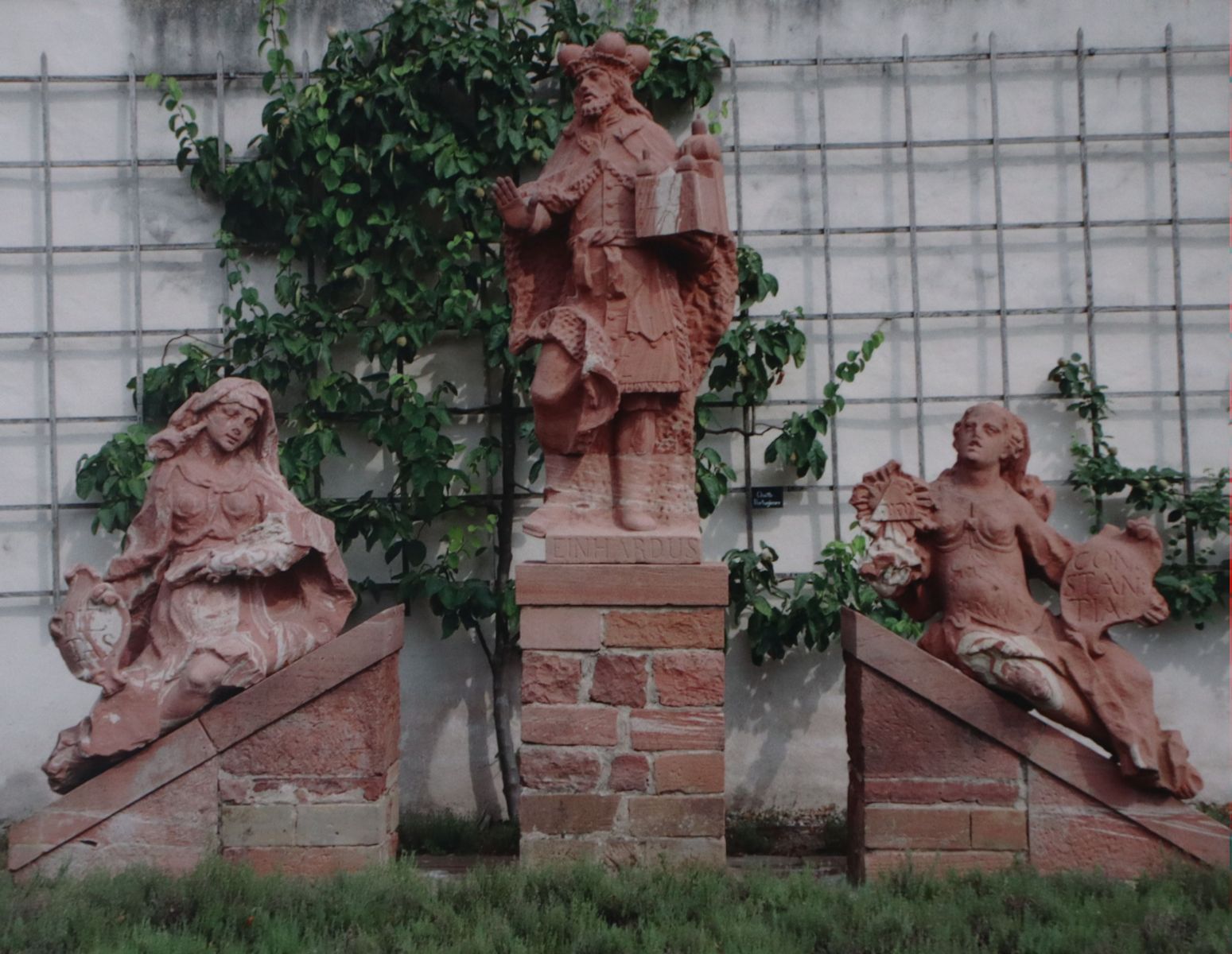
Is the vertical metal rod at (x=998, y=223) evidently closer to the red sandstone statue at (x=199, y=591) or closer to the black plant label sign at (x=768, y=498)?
the black plant label sign at (x=768, y=498)

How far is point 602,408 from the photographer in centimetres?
472

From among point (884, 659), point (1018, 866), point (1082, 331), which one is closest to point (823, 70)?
point (1082, 331)

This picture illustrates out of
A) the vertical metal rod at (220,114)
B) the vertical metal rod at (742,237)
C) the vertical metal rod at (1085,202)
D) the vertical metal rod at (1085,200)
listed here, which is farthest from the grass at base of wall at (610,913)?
the vertical metal rod at (220,114)

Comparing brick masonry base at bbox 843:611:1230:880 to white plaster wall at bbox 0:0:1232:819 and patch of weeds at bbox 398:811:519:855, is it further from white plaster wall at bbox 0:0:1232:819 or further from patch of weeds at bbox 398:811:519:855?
white plaster wall at bbox 0:0:1232:819

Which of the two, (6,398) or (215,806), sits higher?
(6,398)

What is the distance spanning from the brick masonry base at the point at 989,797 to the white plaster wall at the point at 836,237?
1.84 meters

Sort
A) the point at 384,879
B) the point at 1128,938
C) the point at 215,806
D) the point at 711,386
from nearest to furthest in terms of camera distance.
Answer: the point at 1128,938, the point at 384,879, the point at 215,806, the point at 711,386

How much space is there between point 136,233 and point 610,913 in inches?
161

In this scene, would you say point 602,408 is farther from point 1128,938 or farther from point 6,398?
point 6,398

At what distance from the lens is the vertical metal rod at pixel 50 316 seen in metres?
6.34

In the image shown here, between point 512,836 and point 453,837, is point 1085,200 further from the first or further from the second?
point 453,837

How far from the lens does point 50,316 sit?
6.39 m

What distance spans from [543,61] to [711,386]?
179 cm

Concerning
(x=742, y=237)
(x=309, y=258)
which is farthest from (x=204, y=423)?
(x=742, y=237)
